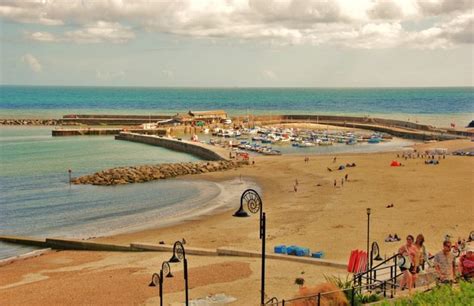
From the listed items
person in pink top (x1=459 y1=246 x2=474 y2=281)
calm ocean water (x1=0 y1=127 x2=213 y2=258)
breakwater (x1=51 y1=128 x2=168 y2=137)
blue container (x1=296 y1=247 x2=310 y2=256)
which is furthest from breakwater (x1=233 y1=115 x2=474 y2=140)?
person in pink top (x1=459 y1=246 x2=474 y2=281)

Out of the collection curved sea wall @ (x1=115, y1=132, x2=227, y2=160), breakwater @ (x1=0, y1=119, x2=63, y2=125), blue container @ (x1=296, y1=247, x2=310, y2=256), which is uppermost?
breakwater @ (x1=0, y1=119, x2=63, y2=125)

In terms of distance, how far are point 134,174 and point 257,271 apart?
115 ft

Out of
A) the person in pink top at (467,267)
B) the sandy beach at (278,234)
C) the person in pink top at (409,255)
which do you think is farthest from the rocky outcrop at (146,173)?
the person in pink top at (409,255)

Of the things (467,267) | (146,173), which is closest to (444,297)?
(467,267)

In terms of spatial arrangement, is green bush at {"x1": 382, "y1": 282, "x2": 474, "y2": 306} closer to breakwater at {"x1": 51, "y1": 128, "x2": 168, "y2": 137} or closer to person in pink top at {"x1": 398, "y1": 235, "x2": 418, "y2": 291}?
person in pink top at {"x1": 398, "y1": 235, "x2": 418, "y2": 291}

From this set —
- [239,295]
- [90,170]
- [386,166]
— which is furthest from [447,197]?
[90,170]

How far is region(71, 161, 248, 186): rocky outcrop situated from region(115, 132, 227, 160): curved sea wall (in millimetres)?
5947

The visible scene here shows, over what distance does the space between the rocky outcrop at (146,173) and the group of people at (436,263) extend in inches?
1676

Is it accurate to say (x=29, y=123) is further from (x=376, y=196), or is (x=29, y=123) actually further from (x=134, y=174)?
(x=376, y=196)

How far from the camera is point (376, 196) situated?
45.5 metres

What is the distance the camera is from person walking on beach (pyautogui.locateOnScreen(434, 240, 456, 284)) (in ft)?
48.6

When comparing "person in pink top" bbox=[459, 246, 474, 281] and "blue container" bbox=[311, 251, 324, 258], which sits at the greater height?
"person in pink top" bbox=[459, 246, 474, 281]

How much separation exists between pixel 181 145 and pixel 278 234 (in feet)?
169

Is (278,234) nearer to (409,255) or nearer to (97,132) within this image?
(409,255)
